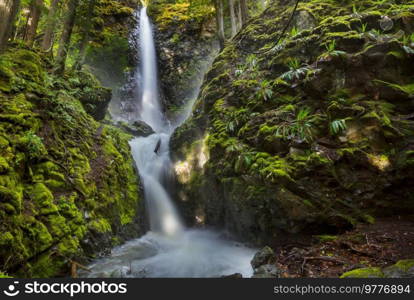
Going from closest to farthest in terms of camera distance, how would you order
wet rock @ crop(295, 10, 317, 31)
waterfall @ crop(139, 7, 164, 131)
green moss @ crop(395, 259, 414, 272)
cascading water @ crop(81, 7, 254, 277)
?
green moss @ crop(395, 259, 414, 272), cascading water @ crop(81, 7, 254, 277), wet rock @ crop(295, 10, 317, 31), waterfall @ crop(139, 7, 164, 131)

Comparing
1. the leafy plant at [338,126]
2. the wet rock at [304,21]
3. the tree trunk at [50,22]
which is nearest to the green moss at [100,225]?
the leafy plant at [338,126]

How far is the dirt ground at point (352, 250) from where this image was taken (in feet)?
15.1

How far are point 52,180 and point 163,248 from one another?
3510 mm

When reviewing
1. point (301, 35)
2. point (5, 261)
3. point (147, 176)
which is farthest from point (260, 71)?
point (5, 261)

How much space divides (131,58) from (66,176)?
15.8 metres

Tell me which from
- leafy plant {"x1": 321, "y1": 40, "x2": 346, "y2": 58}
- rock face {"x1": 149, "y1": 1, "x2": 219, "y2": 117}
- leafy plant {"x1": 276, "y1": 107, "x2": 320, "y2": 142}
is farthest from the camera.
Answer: rock face {"x1": 149, "y1": 1, "x2": 219, "y2": 117}

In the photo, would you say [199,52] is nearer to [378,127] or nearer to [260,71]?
[260,71]

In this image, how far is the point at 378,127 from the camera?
6.35 metres

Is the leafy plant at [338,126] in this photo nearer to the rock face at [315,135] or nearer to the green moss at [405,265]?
the rock face at [315,135]

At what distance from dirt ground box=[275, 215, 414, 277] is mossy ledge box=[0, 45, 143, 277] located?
4.06 m

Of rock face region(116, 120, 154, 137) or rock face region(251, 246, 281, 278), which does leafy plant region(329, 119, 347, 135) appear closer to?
rock face region(251, 246, 281, 278)

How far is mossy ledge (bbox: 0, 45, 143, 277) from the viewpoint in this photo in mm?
4359

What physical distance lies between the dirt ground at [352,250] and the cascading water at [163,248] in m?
1.10

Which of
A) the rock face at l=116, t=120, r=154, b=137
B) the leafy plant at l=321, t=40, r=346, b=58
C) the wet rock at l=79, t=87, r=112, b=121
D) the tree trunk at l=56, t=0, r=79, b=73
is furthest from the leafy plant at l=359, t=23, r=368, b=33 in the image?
the rock face at l=116, t=120, r=154, b=137
